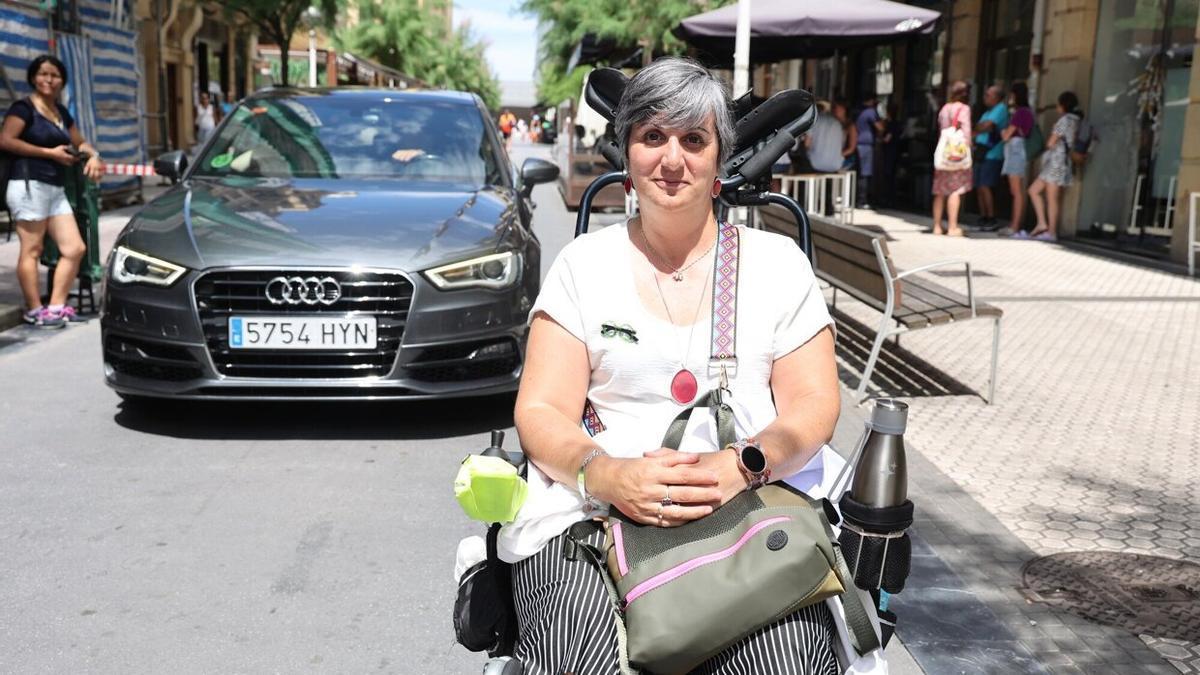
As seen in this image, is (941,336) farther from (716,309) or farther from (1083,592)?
(716,309)

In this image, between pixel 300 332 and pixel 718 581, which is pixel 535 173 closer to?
pixel 300 332

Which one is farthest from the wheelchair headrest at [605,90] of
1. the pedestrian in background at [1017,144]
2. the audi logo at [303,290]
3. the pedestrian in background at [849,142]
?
the pedestrian in background at [849,142]

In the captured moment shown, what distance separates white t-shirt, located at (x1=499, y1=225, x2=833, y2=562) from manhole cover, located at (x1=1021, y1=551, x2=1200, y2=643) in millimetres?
1613

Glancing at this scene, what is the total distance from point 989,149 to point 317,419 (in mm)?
12808

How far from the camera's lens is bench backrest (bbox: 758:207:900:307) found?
20.4 ft

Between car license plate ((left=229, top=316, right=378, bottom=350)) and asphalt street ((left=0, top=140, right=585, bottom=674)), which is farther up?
car license plate ((left=229, top=316, right=378, bottom=350))

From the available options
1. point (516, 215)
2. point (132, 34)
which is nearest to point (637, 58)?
point (132, 34)

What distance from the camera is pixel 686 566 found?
81.1 inches

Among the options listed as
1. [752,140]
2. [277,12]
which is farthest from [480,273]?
[277,12]

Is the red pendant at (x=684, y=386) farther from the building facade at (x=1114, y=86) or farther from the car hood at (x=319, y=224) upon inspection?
the building facade at (x=1114, y=86)

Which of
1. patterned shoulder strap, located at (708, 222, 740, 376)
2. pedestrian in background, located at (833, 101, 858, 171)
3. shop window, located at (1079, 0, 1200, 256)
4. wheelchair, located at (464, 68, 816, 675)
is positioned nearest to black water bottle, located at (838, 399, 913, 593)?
patterned shoulder strap, located at (708, 222, 740, 376)

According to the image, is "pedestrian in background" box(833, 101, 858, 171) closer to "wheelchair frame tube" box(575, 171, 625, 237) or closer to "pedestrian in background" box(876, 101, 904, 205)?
"pedestrian in background" box(876, 101, 904, 205)

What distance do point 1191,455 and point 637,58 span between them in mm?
21267

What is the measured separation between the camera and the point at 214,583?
373 centimetres
